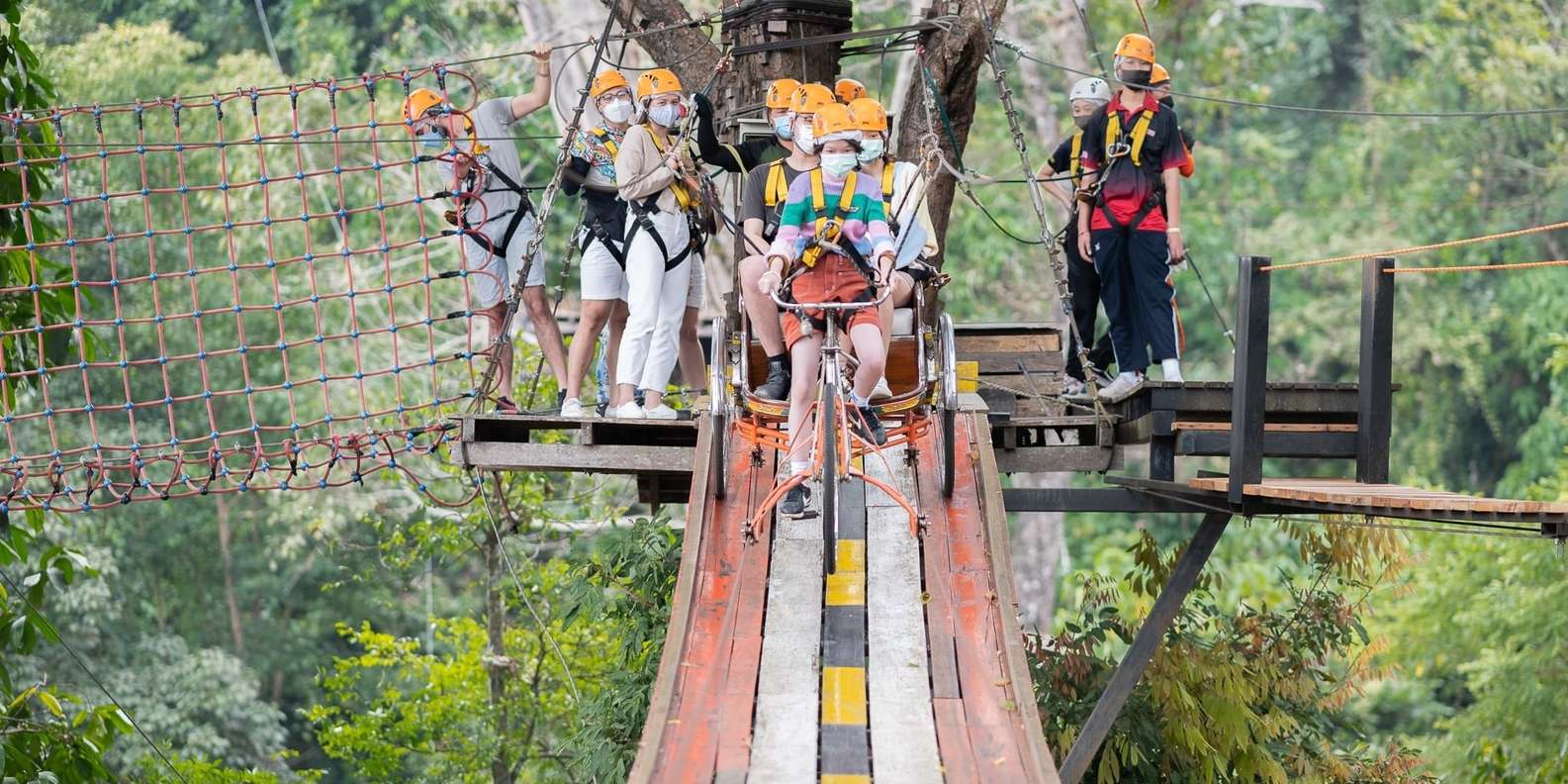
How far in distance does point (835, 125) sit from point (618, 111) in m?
1.46

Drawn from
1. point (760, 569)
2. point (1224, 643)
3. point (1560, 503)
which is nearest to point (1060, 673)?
point (1224, 643)

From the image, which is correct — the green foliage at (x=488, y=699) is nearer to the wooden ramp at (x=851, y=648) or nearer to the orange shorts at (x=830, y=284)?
the wooden ramp at (x=851, y=648)

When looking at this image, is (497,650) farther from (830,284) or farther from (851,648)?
(851,648)

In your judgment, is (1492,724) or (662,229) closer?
(662,229)

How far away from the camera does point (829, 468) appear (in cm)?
601

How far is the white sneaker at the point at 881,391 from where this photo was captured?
22.5 ft

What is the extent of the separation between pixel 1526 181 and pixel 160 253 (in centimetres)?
1364

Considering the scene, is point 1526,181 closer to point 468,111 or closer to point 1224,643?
point 1224,643

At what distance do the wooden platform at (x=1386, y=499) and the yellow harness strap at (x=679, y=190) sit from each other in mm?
2218

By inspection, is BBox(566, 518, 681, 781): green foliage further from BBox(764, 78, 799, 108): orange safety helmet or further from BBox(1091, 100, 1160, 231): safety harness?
BBox(1091, 100, 1160, 231): safety harness

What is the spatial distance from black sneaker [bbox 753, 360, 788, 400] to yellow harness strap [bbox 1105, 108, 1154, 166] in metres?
1.85

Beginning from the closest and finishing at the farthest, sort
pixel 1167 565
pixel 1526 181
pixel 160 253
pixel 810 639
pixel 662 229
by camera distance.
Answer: pixel 810 639 < pixel 662 229 < pixel 1167 565 < pixel 160 253 < pixel 1526 181

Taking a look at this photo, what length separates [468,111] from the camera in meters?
7.93

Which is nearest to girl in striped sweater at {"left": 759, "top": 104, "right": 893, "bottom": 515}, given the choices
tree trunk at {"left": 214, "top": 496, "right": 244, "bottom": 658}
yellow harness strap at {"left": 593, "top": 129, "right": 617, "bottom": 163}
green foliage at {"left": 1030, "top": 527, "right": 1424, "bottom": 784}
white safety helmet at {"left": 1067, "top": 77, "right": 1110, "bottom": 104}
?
yellow harness strap at {"left": 593, "top": 129, "right": 617, "bottom": 163}
